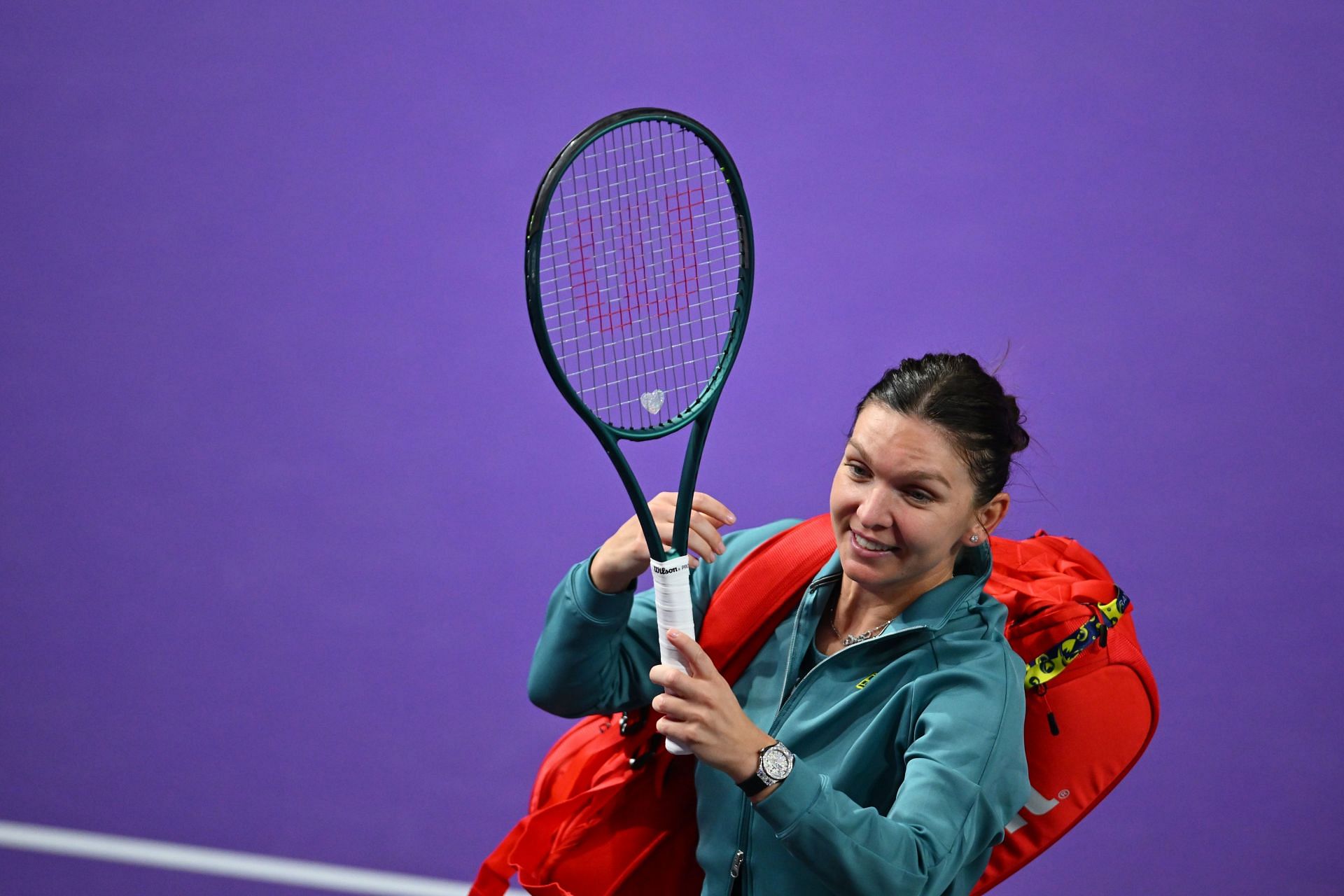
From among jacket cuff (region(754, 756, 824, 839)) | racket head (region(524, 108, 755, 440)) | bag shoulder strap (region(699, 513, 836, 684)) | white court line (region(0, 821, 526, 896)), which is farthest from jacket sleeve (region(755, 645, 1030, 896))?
white court line (region(0, 821, 526, 896))

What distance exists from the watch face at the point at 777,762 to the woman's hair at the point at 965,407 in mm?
408

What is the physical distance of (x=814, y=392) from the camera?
3080 millimetres

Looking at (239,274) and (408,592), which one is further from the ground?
(239,274)

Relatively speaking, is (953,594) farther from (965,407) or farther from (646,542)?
(646,542)

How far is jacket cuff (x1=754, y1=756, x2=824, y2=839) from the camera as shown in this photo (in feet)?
4.33

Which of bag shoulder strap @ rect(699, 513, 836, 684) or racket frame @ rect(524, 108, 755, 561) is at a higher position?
racket frame @ rect(524, 108, 755, 561)

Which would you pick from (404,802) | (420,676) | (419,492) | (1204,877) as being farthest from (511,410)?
(1204,877)

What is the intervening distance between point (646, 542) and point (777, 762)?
1.02ft

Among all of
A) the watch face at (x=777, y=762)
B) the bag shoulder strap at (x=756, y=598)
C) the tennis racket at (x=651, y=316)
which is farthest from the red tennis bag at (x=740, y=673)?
the watch face at (x=777, y=762)

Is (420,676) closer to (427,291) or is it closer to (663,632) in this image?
(427,291)

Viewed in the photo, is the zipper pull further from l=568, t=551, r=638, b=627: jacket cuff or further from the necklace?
l=568, t=551, r=638, b=627: jacket cuff

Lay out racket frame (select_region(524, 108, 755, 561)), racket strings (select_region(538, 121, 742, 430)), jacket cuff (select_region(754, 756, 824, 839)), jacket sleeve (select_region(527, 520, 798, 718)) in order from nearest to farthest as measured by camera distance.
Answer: jacket cuff (select_region(754, 756, 824, 839)) < racket frame (select_region(524, 108, 755, 561)) < jacket sleeve (select_region(527, 520, 798, 718)) < racket strings (select_region(538, 121, 742, 430))

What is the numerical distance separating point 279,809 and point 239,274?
124 cm

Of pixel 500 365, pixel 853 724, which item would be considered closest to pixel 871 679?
pixel 853 724
